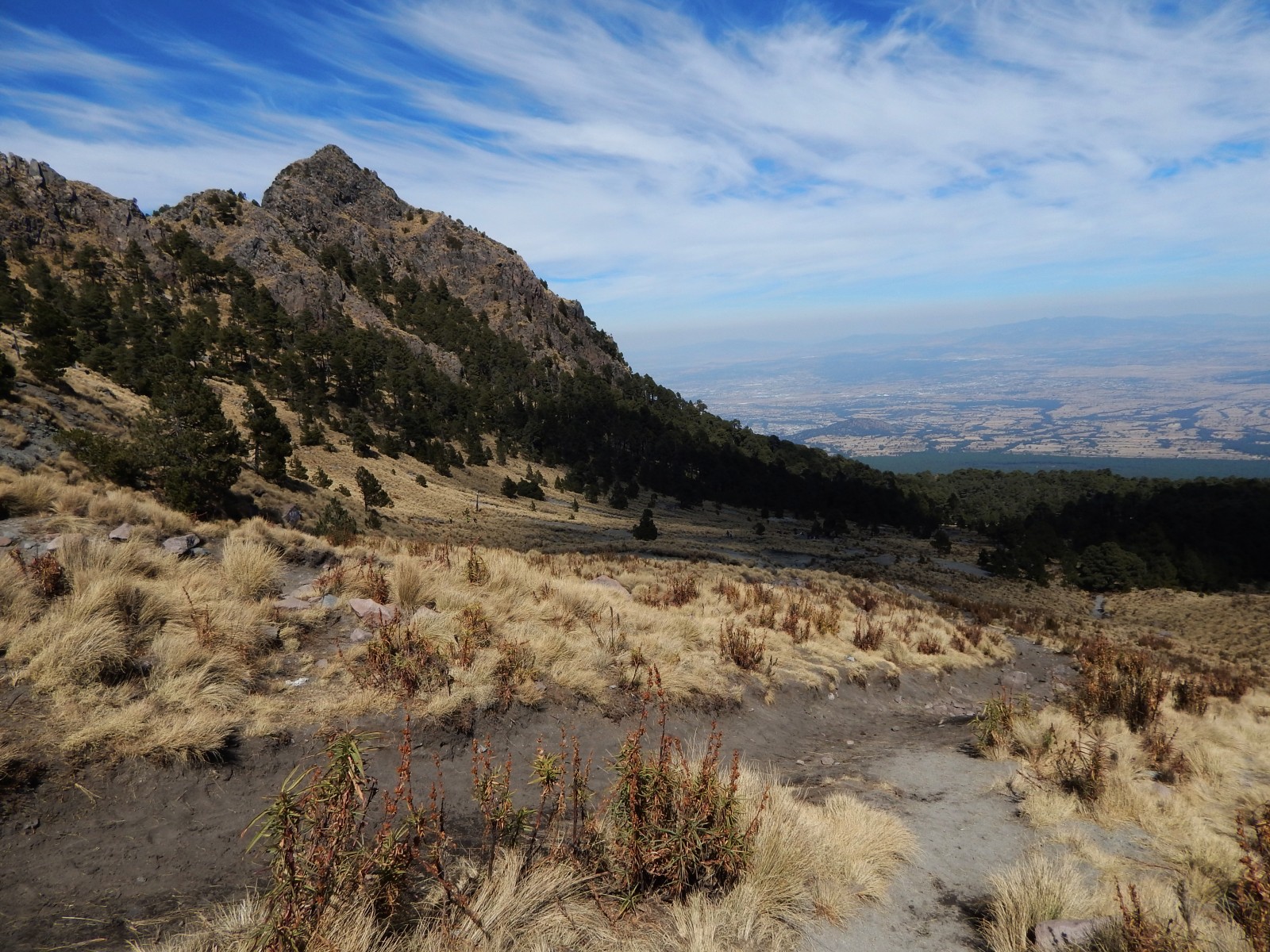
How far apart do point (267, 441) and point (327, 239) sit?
84.1 m

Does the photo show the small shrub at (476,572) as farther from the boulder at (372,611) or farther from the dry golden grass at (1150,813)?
the dry golden grass at (1150,813)

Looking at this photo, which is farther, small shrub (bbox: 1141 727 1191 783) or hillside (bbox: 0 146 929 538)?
hillside (bbox: 0 146 929 538)

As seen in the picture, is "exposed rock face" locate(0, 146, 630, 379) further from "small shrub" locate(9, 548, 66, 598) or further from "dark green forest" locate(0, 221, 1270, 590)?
"small shrub" locate(9, 548, 66, 598)

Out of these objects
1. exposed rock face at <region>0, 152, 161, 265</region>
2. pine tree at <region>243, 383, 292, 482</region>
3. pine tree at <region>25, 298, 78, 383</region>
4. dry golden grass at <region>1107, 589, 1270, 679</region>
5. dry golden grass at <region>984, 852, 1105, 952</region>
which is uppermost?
exposed rock face at <region>0, 152, 161, 265</region>

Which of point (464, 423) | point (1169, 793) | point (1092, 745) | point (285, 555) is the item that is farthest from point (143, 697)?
point (464, 423)

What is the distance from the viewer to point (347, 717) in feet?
17.6

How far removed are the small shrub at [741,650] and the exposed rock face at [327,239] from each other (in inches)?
3035

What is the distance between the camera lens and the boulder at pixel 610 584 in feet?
39.9

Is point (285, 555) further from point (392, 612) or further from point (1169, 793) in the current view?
point (1169, 793)

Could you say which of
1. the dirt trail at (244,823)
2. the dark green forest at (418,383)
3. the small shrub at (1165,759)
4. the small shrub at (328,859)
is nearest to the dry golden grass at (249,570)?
the dirt trail at (244,823)

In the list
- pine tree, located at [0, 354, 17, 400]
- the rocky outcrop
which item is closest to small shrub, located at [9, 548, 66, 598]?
pine tree, located at [0, 354, 17, 400]

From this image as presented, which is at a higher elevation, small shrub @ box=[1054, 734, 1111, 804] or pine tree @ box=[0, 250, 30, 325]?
pine tree @ box=[0, 250, 30, 325]

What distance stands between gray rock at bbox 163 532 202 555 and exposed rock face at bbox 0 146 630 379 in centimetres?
7396

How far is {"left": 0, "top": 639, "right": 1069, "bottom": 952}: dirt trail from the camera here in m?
3.16
